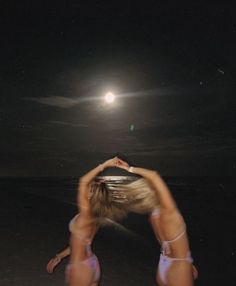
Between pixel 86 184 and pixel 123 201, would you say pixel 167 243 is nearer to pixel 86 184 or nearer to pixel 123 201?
pixel 123 201

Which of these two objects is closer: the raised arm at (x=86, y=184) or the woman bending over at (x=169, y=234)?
the woman bending over at (x=169, y=234)

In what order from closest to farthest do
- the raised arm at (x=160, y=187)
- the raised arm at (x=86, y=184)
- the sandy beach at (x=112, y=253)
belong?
the raised arm at (x=160, y=187)
the raised arm at (x=86, y=184)
the sandy beach at (x=112, y=253)

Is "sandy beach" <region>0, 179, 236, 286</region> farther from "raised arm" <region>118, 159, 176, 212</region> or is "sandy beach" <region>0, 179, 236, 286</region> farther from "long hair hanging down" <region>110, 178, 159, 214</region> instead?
"raised arm" <region>118, 159, 176, 212</region>

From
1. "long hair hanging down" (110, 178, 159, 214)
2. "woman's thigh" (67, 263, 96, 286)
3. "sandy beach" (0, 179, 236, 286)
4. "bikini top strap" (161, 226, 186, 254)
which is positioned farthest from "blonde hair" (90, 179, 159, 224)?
"sandy beach" (0, 179, 236, 286)

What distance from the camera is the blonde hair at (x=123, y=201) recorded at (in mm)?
3609

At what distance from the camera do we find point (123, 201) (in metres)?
3.95

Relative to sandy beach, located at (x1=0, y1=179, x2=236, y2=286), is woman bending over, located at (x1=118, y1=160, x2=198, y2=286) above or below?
above

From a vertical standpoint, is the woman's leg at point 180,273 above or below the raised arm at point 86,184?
below

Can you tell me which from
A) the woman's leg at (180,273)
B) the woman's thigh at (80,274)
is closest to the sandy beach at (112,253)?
the woman's thigh at (80,274)

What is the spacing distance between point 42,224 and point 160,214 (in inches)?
515

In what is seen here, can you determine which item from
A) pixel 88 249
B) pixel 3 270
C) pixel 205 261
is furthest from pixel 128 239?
pixel 88 249

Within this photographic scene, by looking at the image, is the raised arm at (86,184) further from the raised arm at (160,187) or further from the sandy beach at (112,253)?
the sandy beach at (112,253)

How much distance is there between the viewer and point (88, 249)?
4.17m

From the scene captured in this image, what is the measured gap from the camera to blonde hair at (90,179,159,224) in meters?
3.61
